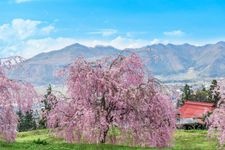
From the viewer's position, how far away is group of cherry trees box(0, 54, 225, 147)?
40856mm

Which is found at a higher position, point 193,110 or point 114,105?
point 114,105

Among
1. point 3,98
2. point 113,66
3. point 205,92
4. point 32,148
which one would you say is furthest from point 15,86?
point 205,92

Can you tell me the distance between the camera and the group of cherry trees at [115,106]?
4086cm

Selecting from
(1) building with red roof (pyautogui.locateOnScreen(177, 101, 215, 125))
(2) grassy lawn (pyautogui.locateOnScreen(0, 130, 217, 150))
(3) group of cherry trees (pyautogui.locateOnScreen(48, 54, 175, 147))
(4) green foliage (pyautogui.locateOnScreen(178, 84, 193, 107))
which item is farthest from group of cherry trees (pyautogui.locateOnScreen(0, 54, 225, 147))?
(4) green foliage (pyautogui.locateOnScreen(178, 84, 193, 107))

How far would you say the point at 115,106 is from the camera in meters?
41.5

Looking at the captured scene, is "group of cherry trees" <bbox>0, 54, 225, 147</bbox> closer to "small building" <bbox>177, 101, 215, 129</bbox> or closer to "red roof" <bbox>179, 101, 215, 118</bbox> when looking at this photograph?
"small building" <bbox>177, 101, 215, 129</bbox>

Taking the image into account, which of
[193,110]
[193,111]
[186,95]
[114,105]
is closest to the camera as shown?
[114,105]

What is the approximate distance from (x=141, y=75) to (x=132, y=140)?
17.5ft

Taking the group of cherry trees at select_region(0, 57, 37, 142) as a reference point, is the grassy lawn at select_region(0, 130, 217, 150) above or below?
below

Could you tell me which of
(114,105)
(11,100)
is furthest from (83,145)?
(114,105)

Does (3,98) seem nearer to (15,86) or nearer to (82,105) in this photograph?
(15,86)

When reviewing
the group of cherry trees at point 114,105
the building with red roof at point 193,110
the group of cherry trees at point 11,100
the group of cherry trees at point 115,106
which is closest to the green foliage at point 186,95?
the building with red roof at point 193,110

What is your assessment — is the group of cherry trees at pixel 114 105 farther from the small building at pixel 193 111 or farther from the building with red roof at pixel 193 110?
the building with red roof at pixel 193 110

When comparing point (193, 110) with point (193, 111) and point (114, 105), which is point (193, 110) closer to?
point (193, 111)
